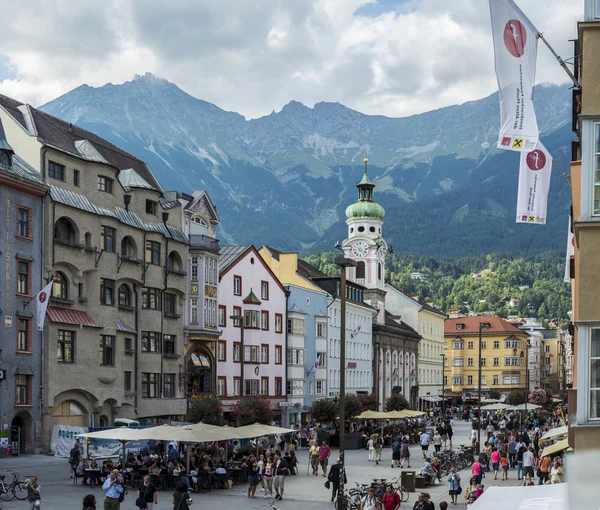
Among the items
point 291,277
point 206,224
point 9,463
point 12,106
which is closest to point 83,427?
point 9,463

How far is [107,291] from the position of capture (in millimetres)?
66750

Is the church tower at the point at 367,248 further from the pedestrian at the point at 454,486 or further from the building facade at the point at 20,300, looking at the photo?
the pedestrian at the point at 454,486

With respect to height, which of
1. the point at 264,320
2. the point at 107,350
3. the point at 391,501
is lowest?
the point at 391,501

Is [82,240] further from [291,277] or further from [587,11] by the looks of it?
[587,11]

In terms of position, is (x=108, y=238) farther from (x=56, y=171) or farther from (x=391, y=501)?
(x=391, y=501)

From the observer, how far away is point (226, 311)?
85.2 metres

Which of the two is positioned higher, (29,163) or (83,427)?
(29,163)

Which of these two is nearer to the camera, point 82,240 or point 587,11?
point 587,11

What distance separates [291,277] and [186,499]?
7349 centimetres

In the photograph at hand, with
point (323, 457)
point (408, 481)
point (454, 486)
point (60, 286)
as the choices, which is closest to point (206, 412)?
point (323, 457)

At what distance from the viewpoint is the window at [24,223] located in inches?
2283

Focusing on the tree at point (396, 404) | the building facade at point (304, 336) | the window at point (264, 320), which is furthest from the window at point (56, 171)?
the tree at point (396, 404)

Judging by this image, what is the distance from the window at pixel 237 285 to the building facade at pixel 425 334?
63.6 m

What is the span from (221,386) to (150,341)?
13.3m
